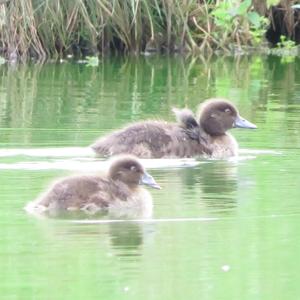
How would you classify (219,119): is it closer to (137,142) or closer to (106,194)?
(137,142)

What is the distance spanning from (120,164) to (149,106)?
574cm

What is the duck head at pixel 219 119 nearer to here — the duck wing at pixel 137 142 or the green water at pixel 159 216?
the green water at pixel 159 216

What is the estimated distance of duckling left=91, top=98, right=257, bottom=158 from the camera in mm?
10969

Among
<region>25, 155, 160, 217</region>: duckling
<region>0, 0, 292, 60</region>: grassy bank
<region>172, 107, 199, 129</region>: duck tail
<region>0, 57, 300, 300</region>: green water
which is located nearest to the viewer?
<region>0, 57, 300, 300</region>: green water

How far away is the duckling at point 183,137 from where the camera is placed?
36.0ft

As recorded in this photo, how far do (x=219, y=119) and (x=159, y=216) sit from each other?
351 centimetres

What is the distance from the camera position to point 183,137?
36.8 feet

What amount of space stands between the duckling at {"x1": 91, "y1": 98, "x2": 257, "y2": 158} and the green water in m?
0.17

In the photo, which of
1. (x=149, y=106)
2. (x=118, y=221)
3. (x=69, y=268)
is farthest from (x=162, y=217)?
(x=149, y=106)

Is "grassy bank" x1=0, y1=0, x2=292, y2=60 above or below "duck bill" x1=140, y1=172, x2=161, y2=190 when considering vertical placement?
above

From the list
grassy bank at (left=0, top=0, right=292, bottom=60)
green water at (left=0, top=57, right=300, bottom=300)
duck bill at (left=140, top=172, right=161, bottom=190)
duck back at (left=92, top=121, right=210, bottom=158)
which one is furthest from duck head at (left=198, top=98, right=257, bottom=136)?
grassy bank at (left=0, top=0, right=292, bottom=60)

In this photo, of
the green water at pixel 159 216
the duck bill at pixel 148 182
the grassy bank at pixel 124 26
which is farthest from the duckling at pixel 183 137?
the grassy bank at pixel 124 26

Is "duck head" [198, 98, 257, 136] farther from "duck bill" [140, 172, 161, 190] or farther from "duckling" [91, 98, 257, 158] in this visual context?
"duck bill" [140, 172, 161, 190]

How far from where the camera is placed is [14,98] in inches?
619
